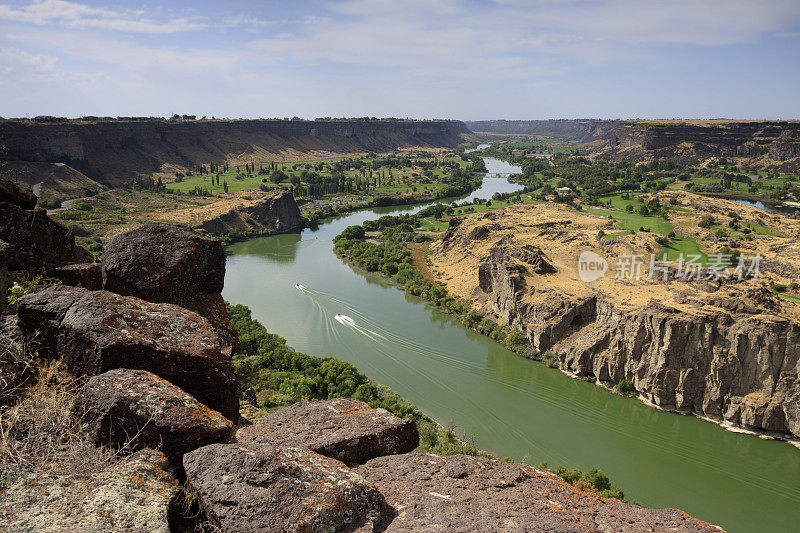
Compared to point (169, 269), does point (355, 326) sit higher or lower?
lower

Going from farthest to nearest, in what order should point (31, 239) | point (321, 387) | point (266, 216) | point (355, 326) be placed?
point (266, 216)
point (355, 326)
point (321, 387)
point (31, 239)

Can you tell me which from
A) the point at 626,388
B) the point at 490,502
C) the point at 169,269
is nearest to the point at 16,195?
Result: the point at 169,269

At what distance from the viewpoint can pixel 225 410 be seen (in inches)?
356

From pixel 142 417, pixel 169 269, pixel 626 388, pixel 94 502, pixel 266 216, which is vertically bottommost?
pixel 626 388

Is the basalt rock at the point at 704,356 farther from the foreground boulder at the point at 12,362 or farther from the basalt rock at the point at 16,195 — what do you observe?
the basalt rock at the point at 16,195

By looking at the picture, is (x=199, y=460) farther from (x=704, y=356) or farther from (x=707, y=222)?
(x=707, y=222)

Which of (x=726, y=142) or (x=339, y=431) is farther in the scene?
(x=726, y=142)

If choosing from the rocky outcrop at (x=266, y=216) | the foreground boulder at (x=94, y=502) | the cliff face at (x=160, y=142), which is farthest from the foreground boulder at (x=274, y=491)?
the cliff face at (x=160, y=142)

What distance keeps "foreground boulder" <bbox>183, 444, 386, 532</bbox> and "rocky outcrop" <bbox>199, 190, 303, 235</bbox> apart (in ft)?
225

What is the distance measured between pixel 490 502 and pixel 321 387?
66.3ft

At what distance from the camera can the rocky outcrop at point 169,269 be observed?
433 inches

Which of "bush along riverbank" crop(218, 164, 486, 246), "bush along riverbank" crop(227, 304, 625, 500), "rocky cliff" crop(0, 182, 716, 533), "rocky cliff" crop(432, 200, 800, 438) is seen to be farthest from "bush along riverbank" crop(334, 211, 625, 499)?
"bush along riverbank" crop(218, 164, 486, 246)

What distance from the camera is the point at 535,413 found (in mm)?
28516

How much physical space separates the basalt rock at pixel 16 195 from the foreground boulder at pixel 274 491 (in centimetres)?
904
